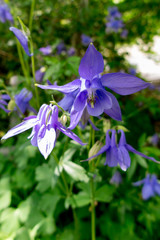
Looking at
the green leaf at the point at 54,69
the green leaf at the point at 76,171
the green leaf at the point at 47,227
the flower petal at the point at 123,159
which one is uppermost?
the green leaf at the point at 54,69

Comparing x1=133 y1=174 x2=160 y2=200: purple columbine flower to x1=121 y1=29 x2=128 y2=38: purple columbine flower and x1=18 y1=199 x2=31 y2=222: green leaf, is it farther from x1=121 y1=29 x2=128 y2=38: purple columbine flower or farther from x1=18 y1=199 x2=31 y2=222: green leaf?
x1=121 y1=29 x2=128 y2=38: purple columbine flower

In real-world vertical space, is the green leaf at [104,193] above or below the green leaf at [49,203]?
above

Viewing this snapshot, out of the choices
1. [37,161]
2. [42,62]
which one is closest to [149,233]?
[37,161]

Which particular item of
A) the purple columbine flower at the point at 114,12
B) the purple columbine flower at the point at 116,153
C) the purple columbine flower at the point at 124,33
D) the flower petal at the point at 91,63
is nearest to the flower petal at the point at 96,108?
the flower petal at the point at 91,63

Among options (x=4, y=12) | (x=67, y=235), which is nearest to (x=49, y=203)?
(x=67, y=235)

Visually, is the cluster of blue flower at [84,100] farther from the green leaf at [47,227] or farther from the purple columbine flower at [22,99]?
the green leaf at [47,227]

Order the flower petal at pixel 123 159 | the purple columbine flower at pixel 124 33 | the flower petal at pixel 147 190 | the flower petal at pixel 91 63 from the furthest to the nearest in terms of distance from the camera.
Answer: the purple columbine flower at pixel 124 33, the flower petal at pixel 147 190, the flower petal at pixel 123 159, the flower petal at pixel 91 63

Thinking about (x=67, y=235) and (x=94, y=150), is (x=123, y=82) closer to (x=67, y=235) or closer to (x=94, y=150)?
(x=94, y=150)

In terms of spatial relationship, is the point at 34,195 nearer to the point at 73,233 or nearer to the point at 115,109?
the point at 73,233
